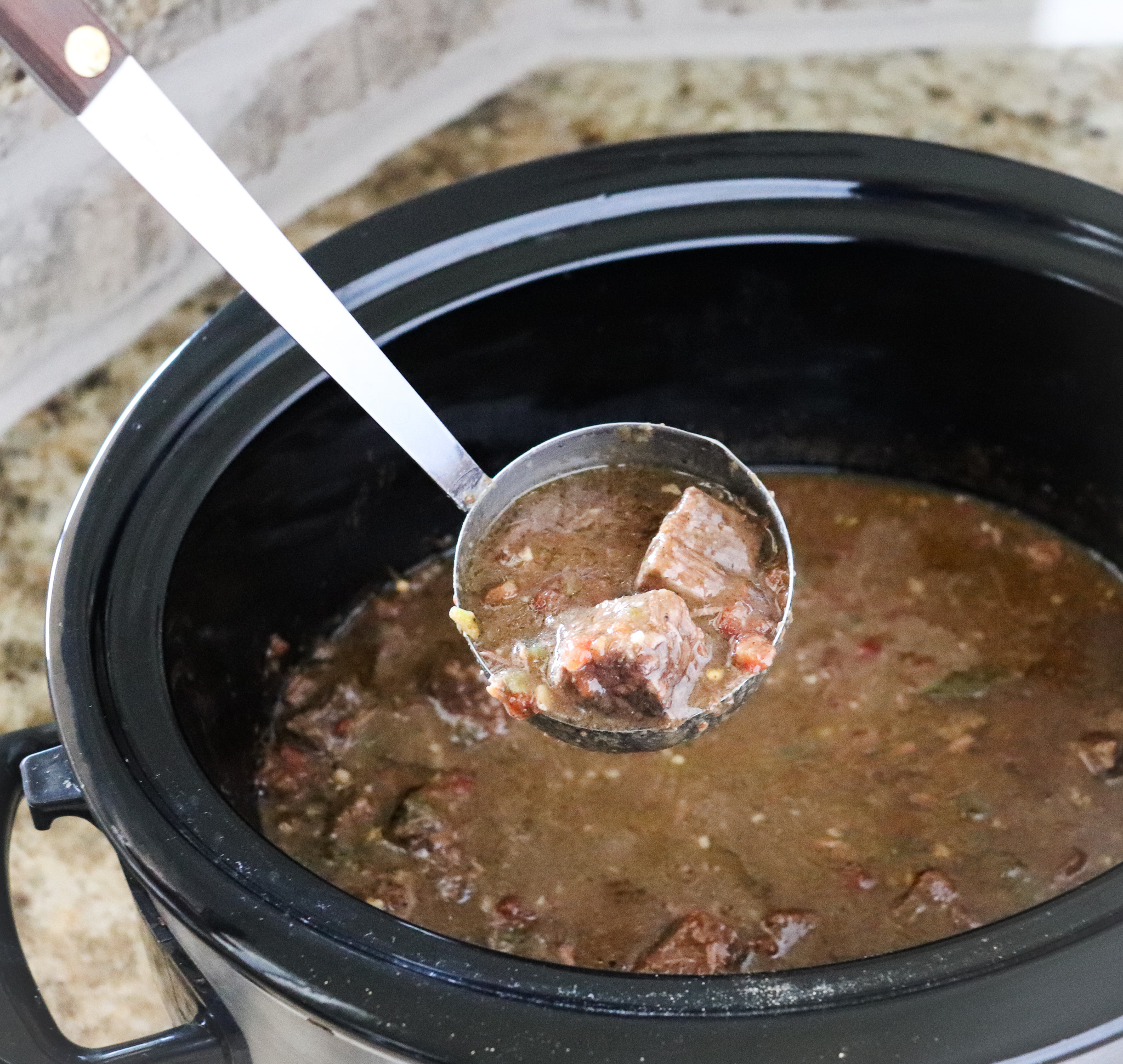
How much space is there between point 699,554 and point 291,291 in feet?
1.57

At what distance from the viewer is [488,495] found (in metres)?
1.49

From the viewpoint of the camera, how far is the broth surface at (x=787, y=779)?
1459 mm

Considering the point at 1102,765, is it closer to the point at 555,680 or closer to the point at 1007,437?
the point at 1007,437

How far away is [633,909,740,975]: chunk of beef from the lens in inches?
54.9

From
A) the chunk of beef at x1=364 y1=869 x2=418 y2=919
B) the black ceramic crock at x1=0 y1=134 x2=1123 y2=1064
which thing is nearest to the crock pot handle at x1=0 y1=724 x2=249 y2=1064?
the black ceramic crock at x1=0 y1=134 x2=1123 y2=1064

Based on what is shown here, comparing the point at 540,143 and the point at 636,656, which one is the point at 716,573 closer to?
the point at 636,656

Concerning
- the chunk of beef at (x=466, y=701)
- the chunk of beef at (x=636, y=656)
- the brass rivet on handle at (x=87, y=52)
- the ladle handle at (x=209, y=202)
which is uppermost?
the brass rivet on handle at (x=87, y=52)

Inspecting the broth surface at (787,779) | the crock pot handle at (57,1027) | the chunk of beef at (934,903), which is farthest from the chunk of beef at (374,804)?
the chunk of beef at (934,903)

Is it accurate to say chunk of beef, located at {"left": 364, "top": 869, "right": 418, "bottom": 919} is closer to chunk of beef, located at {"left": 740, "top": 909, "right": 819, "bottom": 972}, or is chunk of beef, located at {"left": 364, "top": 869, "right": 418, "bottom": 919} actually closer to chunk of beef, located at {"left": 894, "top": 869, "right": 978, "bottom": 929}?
chunk of beef, located at {"left": 740, "top": 909, "right": 819, "bottom": 972}

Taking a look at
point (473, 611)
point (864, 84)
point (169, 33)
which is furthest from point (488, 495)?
point (864, 84)

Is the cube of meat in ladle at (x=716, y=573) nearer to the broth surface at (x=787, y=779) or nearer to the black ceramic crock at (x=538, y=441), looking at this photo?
the broth surface at (x=787, y=779)

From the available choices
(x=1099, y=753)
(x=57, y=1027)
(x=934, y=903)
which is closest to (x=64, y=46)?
(x=57, y=1027)

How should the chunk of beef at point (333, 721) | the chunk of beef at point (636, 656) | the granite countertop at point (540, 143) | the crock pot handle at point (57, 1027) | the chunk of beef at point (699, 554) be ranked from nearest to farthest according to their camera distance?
the crock pot handle at point (57, 1027) → the chunk of beef at point (636, 656) → the chunk of beef at point (699, 554) → the chunk of beef at point (333, 721) → the granite countertop at point (540, 143)

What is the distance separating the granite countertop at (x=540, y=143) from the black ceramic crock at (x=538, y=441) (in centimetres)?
43
